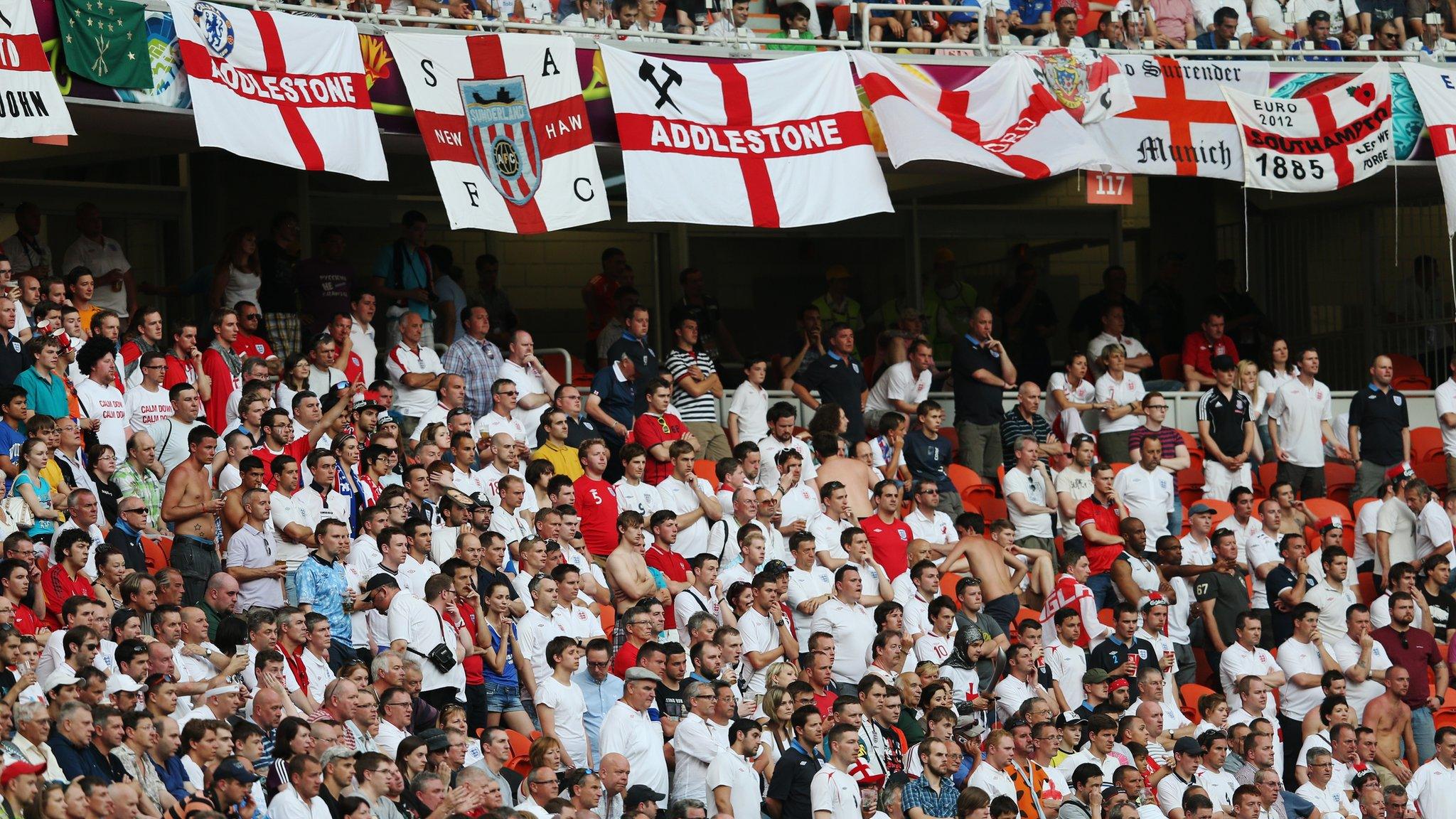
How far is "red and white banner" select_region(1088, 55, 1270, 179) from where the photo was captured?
1753cm

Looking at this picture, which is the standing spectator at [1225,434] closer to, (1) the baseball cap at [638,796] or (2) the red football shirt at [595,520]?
(2) the red football shirt at [595,520]

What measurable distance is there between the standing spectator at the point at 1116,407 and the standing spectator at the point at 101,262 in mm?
7526

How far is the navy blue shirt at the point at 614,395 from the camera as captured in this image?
51.5 ft

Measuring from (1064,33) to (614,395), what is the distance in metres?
5.37

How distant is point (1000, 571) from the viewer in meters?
15.0

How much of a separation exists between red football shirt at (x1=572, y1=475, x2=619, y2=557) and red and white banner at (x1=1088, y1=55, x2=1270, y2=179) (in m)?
5.67

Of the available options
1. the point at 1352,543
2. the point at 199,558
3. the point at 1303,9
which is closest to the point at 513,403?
the point at 199,558

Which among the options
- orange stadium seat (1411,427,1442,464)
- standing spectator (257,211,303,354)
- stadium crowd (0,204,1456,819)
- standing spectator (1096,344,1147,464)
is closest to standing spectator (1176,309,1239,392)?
stadium crowd (0,204,1456,819)

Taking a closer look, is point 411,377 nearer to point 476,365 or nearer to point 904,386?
point 476,365

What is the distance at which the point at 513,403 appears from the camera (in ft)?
48.5

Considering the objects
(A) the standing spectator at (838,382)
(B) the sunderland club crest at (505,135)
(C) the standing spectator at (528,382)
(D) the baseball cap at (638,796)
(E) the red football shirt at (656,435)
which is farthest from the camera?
(A) the standing spectator at (838,382)

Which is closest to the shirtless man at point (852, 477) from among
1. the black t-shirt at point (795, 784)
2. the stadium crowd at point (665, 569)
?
the stadium crowd at point (665, 569)

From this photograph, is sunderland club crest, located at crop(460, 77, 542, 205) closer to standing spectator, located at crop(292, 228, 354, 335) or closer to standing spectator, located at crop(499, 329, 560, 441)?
standing spectator, located at crop(499, 329, 560, 441)

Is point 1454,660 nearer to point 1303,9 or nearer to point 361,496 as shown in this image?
point 1303,9
